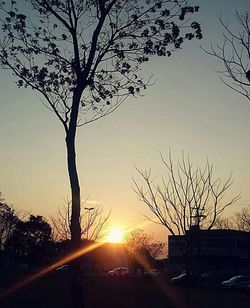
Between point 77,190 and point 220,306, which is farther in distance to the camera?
point 220,306

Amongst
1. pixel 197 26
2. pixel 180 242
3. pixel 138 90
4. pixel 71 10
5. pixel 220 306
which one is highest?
pixel 71 10

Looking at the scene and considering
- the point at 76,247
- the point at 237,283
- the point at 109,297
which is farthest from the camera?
the point at 237,283

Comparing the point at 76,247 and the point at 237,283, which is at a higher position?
the point at 76,247

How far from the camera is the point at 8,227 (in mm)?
70750

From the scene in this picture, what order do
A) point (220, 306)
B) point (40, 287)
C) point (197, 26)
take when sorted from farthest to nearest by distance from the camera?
point (40, 287) < point (220, 306) < point (197, 26)

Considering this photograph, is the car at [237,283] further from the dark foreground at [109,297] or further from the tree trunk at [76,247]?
the tree trunk at [76,247]

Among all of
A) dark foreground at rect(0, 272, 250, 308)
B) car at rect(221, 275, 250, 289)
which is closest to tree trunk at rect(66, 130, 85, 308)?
dark foreground at rect(0, 272, 250, 308)

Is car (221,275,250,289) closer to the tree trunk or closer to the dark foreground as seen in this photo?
the dark foreground

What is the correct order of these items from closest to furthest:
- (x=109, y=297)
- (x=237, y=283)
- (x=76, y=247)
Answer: (x=76, y=247)
(x=109, y=297)
(x=237, y=283)

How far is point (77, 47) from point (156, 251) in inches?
3113

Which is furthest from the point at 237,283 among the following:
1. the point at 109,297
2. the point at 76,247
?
the point at 76,247

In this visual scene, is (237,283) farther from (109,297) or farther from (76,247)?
(76,247)

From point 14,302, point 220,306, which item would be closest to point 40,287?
point 14,302

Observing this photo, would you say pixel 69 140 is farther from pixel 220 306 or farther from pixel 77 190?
pixel 220 306
